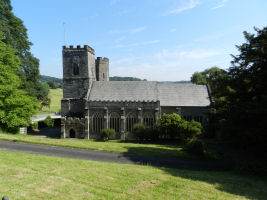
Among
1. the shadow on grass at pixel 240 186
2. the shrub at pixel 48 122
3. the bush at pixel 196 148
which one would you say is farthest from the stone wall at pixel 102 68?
the shadow on grass at pixel 240 186

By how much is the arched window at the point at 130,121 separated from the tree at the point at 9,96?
16.9 metres

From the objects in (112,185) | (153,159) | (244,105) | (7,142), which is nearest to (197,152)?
(153,159)

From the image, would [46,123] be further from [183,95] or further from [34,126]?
[183,95]

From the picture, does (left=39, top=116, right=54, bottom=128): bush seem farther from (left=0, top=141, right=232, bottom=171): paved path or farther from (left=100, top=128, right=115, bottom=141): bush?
(left=0, top=141, right=232, bottom=171): paved path

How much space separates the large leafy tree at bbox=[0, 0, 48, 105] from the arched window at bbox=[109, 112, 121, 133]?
55.9ft

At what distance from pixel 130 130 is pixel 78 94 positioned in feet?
43.5

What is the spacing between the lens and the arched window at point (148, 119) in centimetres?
3488

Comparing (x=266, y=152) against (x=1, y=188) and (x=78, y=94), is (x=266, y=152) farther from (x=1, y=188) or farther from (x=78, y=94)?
(x=78, y=94)

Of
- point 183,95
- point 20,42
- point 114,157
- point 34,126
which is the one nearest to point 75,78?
point 20,42

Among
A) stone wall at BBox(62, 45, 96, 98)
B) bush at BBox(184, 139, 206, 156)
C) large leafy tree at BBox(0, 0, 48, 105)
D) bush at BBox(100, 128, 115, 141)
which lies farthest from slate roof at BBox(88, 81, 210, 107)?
bush at BBox(184, 139, 206, 156)

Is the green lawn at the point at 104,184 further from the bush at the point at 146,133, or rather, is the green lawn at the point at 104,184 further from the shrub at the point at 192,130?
the bush at the point at 146,133

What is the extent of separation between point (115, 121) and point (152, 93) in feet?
29.6

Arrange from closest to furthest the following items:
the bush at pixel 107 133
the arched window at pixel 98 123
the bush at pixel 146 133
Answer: the bush at pixel 146 133, the bush at pixel 107 133, the arched window at pixel 98 123

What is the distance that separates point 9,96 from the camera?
94.0ft
